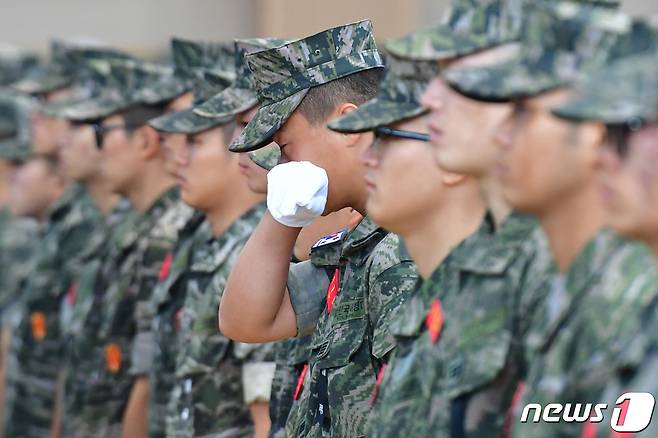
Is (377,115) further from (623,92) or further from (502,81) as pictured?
(623,92)

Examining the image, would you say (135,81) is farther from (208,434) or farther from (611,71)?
(611,71)

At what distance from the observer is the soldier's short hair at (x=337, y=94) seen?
443 cm

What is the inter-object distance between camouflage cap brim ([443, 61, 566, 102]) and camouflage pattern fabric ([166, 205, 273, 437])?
7.72 ft

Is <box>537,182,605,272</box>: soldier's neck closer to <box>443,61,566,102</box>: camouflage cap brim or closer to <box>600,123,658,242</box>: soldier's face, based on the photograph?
<box>600,123,658,242</box>: soldier's face

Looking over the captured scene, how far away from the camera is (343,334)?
4.28 metres

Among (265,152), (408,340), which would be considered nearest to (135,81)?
(265,152)

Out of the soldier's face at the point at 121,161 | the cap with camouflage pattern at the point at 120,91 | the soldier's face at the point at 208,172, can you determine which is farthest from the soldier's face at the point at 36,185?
the soldier's face at the point at 208,172

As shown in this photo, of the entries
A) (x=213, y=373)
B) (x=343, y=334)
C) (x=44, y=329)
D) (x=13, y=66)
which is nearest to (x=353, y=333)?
(x=343, y=334)

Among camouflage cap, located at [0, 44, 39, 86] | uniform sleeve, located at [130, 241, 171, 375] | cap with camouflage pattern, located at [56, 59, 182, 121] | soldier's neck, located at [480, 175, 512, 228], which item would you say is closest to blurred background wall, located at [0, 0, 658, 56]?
camouflage cap, located at [0, 44, 39, 86]

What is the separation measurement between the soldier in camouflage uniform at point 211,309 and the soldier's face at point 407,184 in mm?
1803

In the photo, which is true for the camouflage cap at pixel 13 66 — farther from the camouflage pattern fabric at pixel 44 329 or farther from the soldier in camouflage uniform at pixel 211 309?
the soldier in camouflage uniform at pixel 211 309

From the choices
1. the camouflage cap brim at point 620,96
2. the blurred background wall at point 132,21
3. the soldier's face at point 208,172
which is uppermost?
the camouflage cap brim at point 620,96

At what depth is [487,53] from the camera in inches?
131

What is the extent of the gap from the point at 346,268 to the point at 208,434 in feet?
4.34
